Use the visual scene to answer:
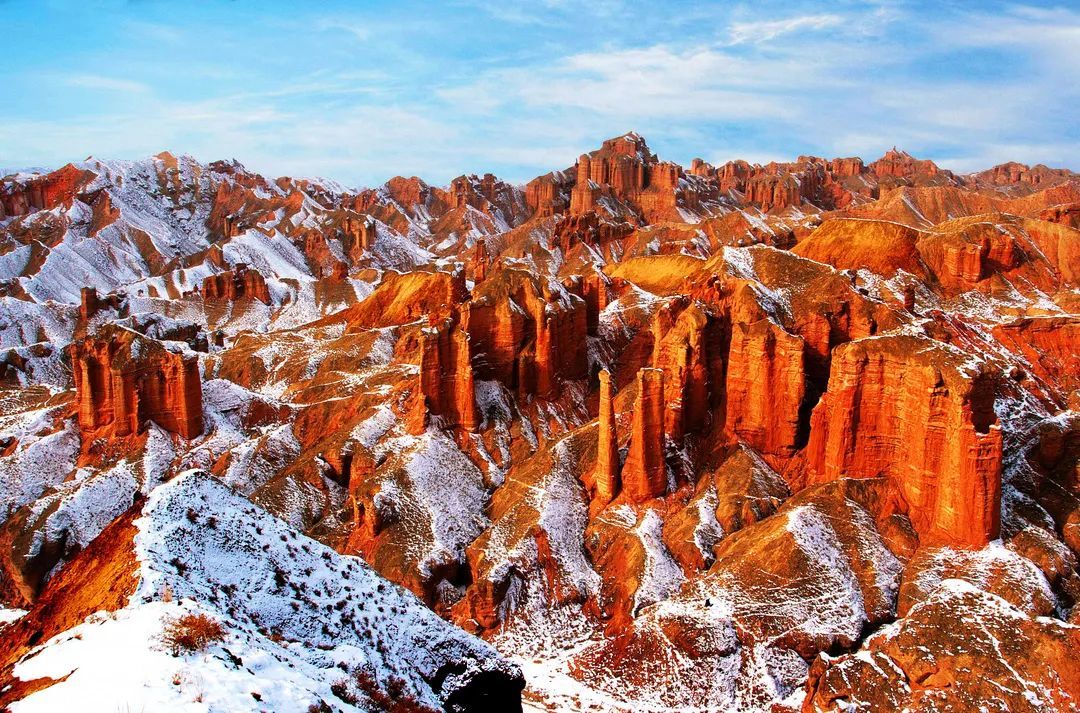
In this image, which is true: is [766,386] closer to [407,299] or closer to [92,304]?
[407,299]

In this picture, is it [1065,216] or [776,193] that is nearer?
[1065,216]

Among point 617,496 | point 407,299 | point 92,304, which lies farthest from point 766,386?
point 92,304

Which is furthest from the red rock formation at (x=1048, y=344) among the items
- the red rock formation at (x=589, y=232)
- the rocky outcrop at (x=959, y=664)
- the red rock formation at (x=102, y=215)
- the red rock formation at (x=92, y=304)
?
the red rock formation at (x=102, y=215)

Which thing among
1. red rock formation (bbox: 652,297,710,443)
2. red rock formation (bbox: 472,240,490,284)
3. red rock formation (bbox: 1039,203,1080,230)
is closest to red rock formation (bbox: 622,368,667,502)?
red rock formation (bbox: 652,297,710,443)

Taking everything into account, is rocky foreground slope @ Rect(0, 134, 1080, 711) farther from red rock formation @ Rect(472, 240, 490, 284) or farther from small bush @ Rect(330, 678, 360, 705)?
red rock formation @ Rect(472, 240, 490, 284)

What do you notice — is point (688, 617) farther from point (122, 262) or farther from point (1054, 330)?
point (122, 262)

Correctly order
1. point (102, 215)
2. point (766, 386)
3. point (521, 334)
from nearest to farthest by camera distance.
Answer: point (766, 386) → point (521, 334) → point (102, 215)

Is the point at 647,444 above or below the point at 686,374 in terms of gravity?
below
